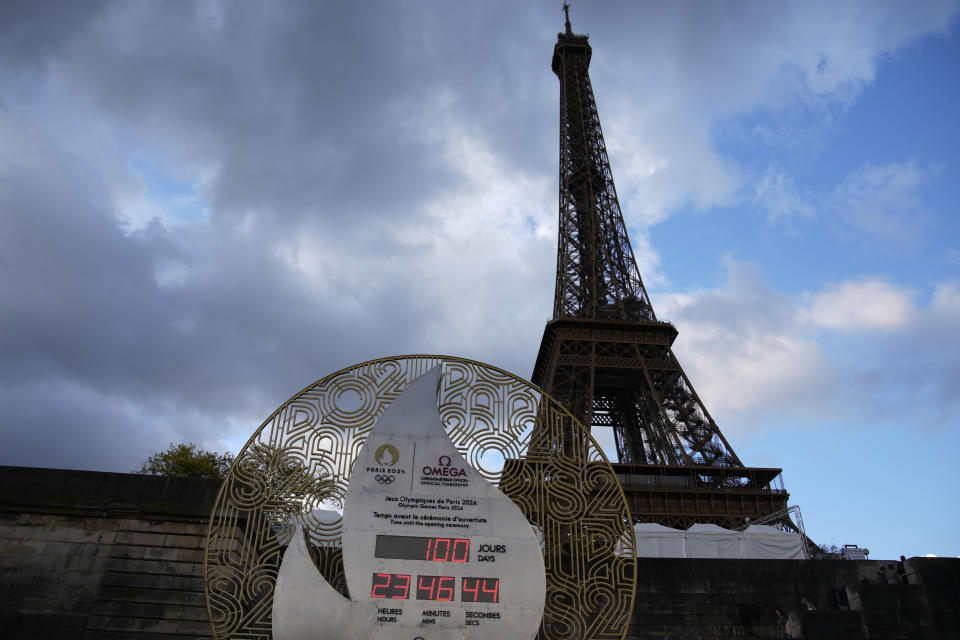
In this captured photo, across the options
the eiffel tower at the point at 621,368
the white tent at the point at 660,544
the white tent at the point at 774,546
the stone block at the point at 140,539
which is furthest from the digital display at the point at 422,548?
the eiffel tower at the point at 621,368

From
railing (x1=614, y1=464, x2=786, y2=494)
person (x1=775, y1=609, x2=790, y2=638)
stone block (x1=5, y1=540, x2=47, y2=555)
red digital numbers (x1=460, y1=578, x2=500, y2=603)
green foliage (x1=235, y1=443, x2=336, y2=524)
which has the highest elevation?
railing (x1=614, y1=464, x2=786, y2=494)

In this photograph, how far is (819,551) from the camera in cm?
1972

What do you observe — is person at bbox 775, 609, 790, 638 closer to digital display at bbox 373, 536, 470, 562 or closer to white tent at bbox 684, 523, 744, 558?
white tent at bbox 684, 523, 744, 558

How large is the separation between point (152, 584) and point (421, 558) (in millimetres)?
6366

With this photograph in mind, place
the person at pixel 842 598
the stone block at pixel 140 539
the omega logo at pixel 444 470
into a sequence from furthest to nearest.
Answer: the person at pixel 842 598 → the stone block at pixel 140 539 → the omega logo at pixel 444 470

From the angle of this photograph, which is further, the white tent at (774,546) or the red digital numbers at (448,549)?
the white tent at (774,546)

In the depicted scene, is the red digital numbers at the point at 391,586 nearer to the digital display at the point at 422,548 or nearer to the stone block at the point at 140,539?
the digital display at the point at 422,548

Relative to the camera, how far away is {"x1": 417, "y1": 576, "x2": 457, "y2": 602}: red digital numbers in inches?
339

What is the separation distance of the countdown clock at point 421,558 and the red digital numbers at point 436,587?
0.6 inches

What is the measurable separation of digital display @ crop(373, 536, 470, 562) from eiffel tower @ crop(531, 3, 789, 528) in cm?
1784

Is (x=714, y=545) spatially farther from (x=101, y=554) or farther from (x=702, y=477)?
(x=101, y=554)

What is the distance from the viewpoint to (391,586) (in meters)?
8.67

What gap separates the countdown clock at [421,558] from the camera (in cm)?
851

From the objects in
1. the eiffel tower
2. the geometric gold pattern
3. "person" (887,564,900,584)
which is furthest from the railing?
the geometric gold pattern
